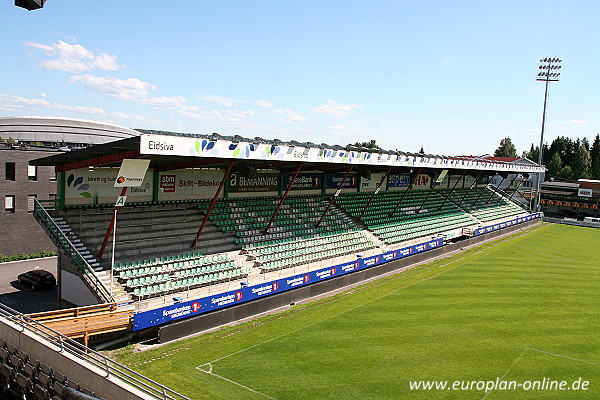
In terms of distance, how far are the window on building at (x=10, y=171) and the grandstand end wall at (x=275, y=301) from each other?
20.4 meters

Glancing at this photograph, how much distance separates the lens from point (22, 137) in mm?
45781

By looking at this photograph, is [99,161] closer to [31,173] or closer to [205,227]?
[205,227]

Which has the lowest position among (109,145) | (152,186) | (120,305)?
(120,305)

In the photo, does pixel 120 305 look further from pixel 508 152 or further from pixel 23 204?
pixel 508 152

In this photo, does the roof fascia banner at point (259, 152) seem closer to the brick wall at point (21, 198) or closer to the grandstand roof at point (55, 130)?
the brick wall at point (21, 198)

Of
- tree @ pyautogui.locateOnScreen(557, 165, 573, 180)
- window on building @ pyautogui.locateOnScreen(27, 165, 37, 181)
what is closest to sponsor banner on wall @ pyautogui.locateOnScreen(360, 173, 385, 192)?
window on building @ pyautogui.locateOnScreen(27, 165, 37, 181)

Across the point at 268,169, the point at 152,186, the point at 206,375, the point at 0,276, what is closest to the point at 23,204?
the point at 0,276

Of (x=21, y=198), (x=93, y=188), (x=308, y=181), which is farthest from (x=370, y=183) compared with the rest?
(x=21, y=198)

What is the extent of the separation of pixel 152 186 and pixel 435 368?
17.2m

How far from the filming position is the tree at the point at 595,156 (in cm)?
9922

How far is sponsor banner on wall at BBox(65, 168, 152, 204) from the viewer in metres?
21.2

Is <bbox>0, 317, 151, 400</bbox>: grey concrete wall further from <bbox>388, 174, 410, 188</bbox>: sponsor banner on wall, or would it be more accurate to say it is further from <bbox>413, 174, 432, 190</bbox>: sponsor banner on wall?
<bbox>413, 174, 432, 190</bbox>: sponsor banner on wall

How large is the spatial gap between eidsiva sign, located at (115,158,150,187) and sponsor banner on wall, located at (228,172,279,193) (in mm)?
10402

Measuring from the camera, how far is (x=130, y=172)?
1784 centimetres
